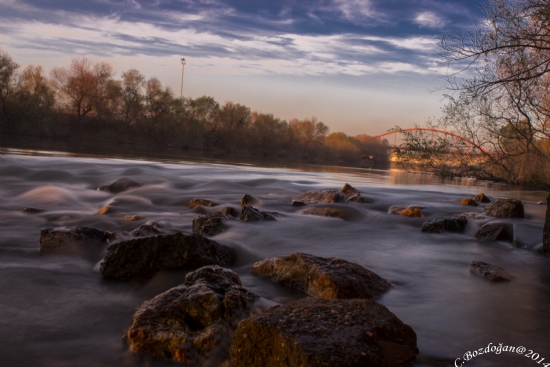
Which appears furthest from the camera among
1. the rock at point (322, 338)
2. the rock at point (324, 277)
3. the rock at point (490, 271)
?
the rock at point (490, 271)

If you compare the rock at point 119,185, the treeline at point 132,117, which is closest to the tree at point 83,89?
the treeline at point 132,117

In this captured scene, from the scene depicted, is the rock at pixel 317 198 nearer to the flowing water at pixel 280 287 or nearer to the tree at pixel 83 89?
the flowing water at pixel 280 287

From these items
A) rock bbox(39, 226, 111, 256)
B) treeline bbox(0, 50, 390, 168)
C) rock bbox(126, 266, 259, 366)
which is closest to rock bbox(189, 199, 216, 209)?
rock bbox(39, 226, 111, 256)

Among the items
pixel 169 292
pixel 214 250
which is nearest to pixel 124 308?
pixel 169 292

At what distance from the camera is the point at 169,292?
10.3 feet

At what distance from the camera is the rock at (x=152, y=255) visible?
4098 mm

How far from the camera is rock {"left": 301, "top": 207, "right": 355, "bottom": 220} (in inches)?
320

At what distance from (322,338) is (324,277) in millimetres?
1304

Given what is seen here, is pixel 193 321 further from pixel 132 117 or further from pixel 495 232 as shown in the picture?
pixel 132 117

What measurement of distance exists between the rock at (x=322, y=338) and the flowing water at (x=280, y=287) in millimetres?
310

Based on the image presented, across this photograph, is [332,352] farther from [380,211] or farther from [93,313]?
[380,211]

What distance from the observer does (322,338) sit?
7.93 feet

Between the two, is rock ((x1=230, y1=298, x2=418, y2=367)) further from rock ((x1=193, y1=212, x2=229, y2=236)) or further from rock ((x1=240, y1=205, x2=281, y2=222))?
rock ((x1=240, y1=205, x2=281, y2=222))

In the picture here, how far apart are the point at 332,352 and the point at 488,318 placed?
1899 mm
